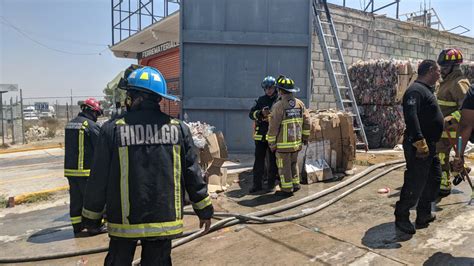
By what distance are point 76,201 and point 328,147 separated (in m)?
4.25

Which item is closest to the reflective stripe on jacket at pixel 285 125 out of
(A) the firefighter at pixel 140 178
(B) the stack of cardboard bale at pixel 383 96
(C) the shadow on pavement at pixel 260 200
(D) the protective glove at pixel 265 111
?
(D) the protective glove at pixel 265 111

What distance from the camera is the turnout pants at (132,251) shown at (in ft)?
7.96

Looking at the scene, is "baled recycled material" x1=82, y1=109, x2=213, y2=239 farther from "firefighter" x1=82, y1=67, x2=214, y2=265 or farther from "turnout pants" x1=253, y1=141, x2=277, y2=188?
"turnout pants" x1=253, y1=141, x2=277, y2=188

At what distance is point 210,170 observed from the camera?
19.6 feet

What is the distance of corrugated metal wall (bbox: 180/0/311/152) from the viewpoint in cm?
835

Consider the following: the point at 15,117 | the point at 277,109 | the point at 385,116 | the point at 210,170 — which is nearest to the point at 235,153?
the point at 210,170

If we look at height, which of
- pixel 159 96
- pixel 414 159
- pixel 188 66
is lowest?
pixel 414 159

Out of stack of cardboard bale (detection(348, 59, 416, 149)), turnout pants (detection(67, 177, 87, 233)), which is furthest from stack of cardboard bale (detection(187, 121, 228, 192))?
stack of cardboard bale (detection(348, 59, 416, 149))

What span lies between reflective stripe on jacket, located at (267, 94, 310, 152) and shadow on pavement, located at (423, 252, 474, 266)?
2.54 metres

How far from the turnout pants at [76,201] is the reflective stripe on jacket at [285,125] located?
8.85 ft

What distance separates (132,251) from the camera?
2.48m

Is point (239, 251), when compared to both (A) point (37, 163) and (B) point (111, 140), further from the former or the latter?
(A) point (37, 163)

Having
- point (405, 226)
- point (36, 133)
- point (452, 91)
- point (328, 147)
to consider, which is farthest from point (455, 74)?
point (36, 133)

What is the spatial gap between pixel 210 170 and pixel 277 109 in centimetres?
149
